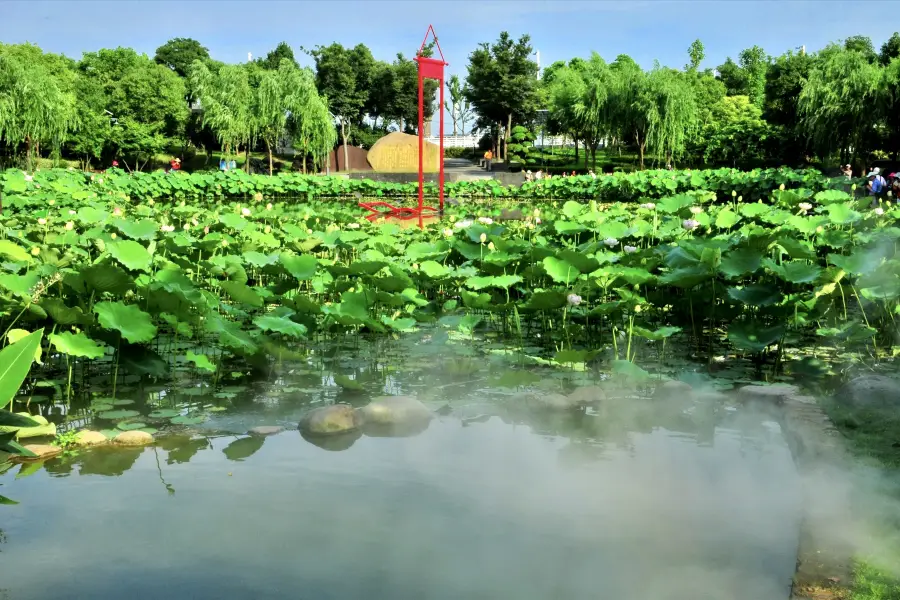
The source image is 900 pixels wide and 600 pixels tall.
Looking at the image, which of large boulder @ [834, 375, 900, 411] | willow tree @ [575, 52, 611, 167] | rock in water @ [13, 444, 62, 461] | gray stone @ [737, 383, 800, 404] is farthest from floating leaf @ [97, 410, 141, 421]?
willow tree @ [575, 52, 611, 167]

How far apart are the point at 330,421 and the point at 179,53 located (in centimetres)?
5278

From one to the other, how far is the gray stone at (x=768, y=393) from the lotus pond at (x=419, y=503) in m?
0.10

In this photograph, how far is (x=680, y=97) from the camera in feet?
83.0

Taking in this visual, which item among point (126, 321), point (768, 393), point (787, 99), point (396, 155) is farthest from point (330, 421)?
point (787, 99)

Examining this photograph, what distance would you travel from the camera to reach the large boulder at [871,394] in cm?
302

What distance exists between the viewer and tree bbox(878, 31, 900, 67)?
Answer: 32875 mm

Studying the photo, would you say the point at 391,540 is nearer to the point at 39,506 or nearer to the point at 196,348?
the point at 39,506

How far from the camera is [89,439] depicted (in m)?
2.86

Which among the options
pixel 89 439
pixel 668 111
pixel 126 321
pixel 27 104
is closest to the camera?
pixel 89 439

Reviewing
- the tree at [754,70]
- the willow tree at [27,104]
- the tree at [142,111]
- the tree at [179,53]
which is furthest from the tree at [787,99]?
the tree at [179,53]

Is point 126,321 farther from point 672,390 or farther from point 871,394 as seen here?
point 871,394

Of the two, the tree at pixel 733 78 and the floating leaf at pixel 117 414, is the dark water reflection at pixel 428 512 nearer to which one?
the floating leaf at pixel 117 414

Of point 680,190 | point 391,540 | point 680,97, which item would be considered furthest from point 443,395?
point 680,97

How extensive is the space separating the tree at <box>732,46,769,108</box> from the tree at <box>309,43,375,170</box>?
2280 centimetres
